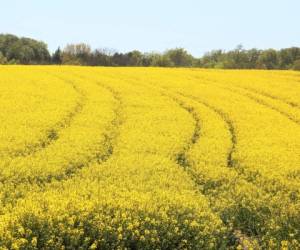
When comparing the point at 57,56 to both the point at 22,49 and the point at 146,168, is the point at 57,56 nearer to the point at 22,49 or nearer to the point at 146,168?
the point at 22,49

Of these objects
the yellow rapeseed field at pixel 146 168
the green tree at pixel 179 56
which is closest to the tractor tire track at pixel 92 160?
the yellow rapeseed field at pixel 146 168

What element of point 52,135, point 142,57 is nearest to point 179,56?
point 142,57

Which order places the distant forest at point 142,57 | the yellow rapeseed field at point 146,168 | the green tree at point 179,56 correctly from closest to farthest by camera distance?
the yellow rapeseed field at point 146,168, the distant forest at point 142,57, the green tree at point 179,56

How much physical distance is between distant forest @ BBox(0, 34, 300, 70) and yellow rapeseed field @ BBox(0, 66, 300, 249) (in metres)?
59.3

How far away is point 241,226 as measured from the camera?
13.6 m

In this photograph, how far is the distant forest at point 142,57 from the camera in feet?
302

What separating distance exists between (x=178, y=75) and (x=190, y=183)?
23948 millimetres

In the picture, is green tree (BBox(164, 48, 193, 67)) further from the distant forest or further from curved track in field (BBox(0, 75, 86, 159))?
curved track in field (BBox(0, 75, 86, 159))

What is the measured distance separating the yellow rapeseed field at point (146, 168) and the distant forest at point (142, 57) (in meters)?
59.3

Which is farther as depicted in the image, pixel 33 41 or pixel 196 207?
pixel 33 41

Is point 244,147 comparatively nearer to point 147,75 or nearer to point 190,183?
point 190,183

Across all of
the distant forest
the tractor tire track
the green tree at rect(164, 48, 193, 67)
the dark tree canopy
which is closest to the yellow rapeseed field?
the tractor tire track

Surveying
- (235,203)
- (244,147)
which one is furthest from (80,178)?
(244,147)

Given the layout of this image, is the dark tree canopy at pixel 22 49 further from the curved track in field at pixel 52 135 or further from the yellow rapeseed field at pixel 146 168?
the curved track in field at pixel 52 135
